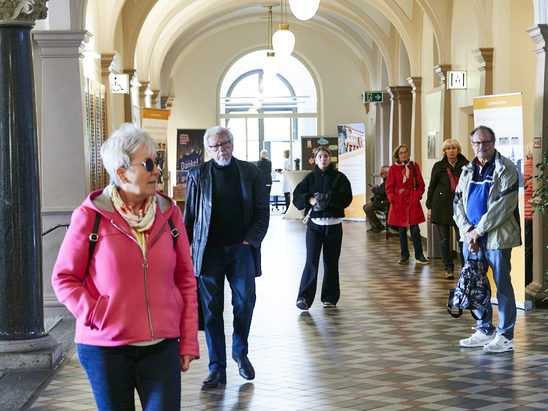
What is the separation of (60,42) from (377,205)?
36.7 ft

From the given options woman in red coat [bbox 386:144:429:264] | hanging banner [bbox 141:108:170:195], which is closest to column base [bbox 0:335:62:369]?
woman in red coat [bbox 386:144:429:264]

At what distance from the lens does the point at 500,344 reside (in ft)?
23.2

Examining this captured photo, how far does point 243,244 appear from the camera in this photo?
6012 mm

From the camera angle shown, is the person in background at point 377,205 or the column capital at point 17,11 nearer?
the column capital at point 17,11

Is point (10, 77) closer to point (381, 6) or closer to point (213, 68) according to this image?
point (381, 6)

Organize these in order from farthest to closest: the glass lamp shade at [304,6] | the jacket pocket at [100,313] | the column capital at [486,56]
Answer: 1. the glass lamp shade at [304,6]
2. the column capital at [486,56]
3. the jacket pocket at [100,313]

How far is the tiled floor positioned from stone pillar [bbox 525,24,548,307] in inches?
14.8

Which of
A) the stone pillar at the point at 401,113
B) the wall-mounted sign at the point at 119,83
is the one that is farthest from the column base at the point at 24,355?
the stone pillar at the point at 401,113

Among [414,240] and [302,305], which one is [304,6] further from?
[302,305]

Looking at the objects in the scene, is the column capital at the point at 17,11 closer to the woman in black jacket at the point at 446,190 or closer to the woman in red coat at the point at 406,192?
the woman in black jacket at the point at 446,190

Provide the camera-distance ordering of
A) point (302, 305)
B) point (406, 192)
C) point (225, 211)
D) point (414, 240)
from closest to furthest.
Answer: point (225, 211)
point (302, 305)
point (406, 192)
point (414, 240)

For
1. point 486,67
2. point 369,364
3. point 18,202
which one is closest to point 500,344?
point 369,364

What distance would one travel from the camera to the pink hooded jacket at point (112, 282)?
9.99 ft

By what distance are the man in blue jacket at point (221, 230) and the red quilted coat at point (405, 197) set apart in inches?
283
